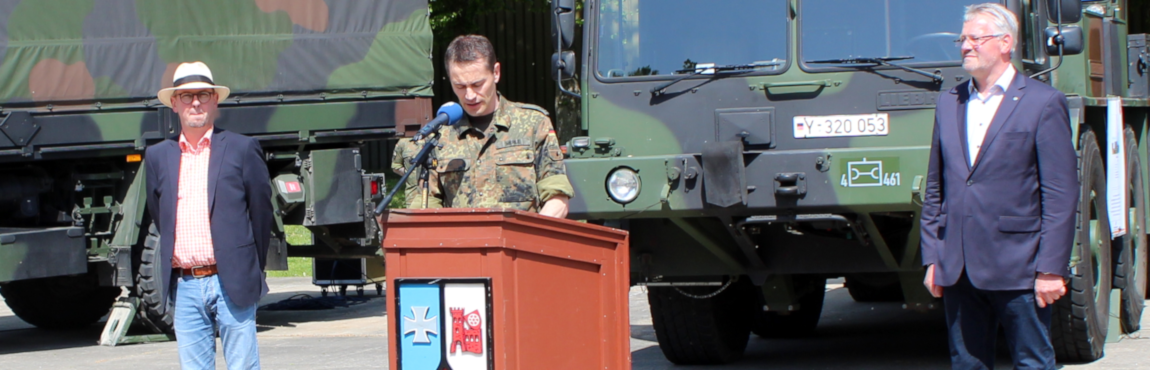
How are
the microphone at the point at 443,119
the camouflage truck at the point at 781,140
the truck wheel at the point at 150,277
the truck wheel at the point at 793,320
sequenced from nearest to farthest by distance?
the microphone at the point at 443,119 < the camouflage truck at the point at 781,140 < the truck wheel at the point at 793,320 < the truck wheel at the point at 150,277

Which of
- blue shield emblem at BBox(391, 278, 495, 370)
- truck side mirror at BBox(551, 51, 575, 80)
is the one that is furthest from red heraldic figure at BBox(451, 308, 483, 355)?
truck side mirror at BBox(551, 51, 575, 80)

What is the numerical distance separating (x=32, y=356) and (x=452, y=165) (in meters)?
6.43

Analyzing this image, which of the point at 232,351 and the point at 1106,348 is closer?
the point at 232,351

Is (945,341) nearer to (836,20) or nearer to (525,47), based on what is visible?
(836,20)

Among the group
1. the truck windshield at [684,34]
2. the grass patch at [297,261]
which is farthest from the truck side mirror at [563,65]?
the grass patch at [297,261]

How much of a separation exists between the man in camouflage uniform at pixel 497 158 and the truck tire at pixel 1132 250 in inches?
172

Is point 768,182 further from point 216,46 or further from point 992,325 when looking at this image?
point 216,46

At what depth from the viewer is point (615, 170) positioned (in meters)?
6.60

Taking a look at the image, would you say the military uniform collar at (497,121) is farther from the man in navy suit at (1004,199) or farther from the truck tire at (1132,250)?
the truck tire at (1132,250)

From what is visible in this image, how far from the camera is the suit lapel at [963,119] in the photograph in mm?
4645

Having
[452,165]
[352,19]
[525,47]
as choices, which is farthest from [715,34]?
[525,47]

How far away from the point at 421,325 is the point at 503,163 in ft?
2.38

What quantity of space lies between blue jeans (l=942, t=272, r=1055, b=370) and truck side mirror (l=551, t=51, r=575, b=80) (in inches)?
119

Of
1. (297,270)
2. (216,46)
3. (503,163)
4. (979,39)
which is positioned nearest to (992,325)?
(979,39)
